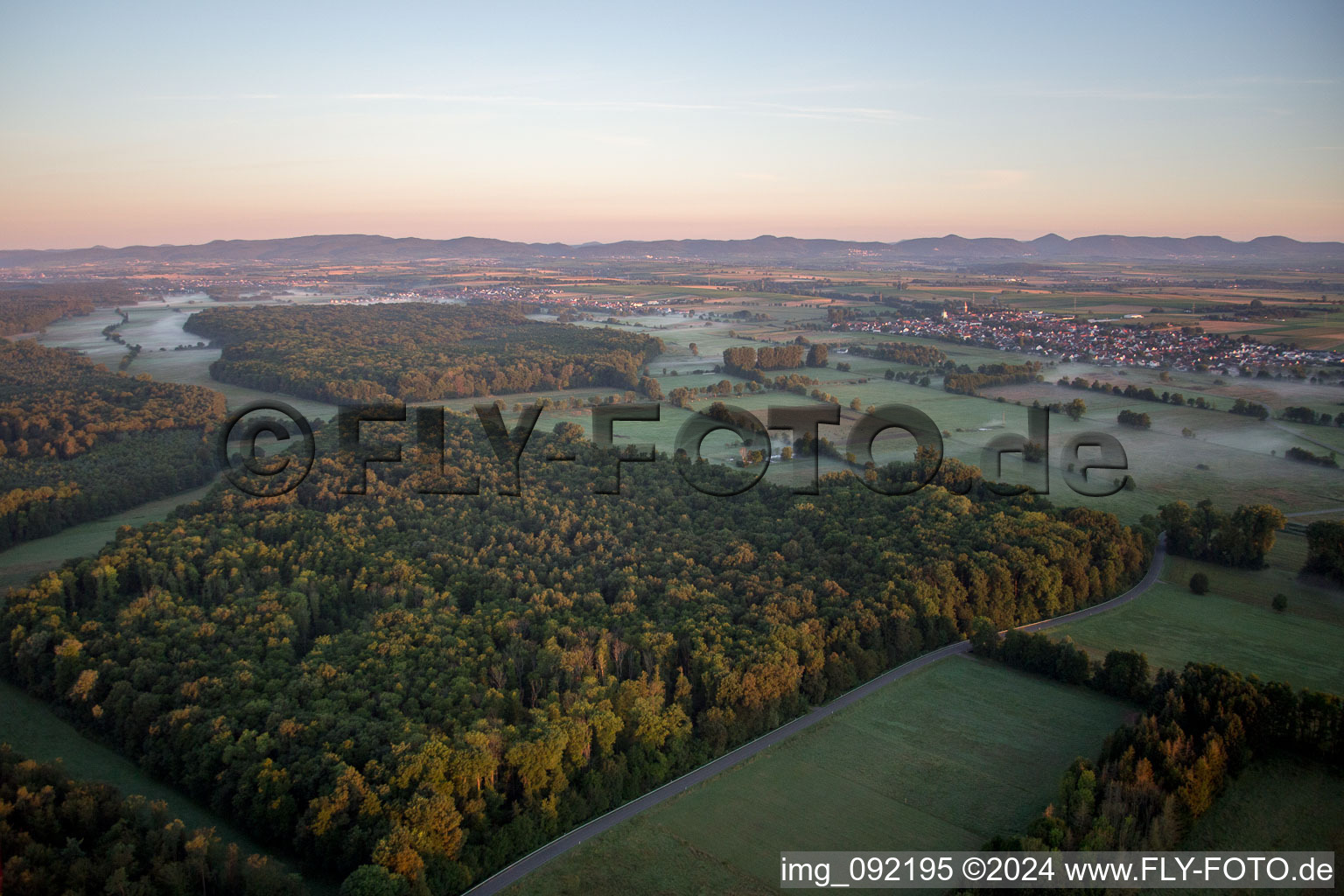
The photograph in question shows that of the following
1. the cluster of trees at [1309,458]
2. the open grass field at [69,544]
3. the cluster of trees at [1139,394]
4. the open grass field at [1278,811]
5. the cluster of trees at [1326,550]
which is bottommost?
the open grass field at [1278,811]

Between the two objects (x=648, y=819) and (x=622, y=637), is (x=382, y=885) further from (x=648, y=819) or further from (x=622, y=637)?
(x=622, y=637)

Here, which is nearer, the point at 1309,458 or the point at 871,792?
the point at 871,792

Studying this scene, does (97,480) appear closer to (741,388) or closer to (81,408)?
(81,408)

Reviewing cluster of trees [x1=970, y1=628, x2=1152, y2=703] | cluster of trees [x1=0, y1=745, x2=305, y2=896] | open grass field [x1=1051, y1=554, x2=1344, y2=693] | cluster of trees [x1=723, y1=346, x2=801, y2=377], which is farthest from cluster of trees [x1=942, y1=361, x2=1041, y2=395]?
cluster of trees [x1=0, y1=745, x2=305, y2=896]

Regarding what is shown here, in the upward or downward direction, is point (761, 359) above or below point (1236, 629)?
above

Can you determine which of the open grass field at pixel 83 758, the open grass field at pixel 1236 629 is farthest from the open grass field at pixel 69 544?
the open grass field at pixel 1236 629

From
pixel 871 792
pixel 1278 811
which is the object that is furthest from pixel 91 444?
pixel 1278 811

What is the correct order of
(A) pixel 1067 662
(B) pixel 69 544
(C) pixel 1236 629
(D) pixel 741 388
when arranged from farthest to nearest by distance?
1. (D) pixel 741 388
2. (B) pixel 69 544
3. (C) pixel 1236 629
4. (A) pixel 1067 662

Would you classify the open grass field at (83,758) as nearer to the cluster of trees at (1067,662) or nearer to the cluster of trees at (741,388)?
the cluster of trees at (1067,662)
